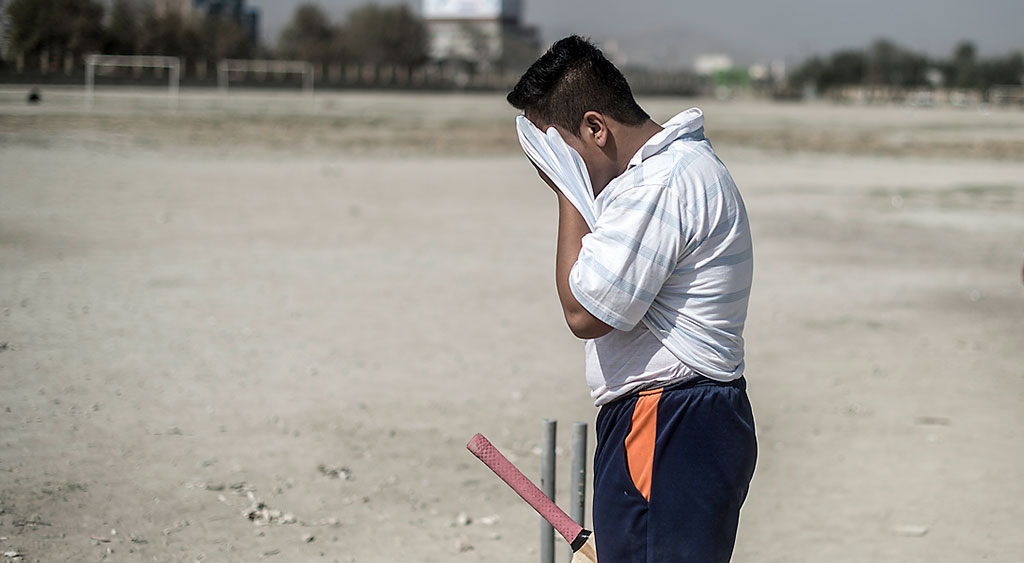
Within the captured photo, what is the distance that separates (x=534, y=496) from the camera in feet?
7.46

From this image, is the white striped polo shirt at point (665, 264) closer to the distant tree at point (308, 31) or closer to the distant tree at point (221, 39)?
the distant tree at point (221, 39)

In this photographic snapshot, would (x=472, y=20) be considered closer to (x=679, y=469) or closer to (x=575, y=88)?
(x=575, y=88)

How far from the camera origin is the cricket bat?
2.23m

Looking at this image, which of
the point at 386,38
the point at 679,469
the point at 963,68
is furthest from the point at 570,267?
the point at 963,68

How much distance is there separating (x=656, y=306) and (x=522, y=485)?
506 millimetres

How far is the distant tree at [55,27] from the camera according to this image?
4811 cm

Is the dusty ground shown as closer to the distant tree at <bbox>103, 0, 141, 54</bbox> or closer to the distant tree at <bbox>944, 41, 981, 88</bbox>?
the distant tree at <bbox>103, 0, 141, 54</bbox>

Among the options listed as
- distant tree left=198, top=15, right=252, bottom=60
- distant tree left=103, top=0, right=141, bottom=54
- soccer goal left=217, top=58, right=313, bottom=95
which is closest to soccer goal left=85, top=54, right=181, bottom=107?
soccer goal left=217, top=58, right=313, bottom=95

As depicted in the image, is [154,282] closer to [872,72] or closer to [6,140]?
[6,140]

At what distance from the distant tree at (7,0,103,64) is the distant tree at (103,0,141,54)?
5.18 ft

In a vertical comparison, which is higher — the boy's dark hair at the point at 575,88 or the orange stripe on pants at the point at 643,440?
the boy's dark hair at the point at 575,88

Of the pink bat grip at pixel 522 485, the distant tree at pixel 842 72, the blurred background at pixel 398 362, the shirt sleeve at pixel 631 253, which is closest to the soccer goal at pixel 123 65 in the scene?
the blurred background at pixel 398 362

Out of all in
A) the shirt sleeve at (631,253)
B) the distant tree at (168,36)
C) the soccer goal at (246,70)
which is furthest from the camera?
the distant tree at (168,36)

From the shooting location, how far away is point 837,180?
2258 cm
